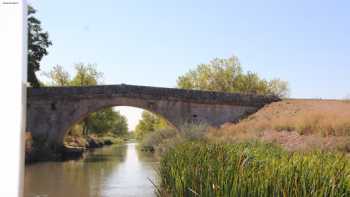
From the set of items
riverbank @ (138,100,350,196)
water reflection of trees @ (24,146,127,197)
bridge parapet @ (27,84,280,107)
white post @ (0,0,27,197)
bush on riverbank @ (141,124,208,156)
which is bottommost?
water reflection of trees @ (24,146,127,197)

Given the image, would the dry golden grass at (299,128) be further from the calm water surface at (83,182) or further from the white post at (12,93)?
the white post at (12,93)

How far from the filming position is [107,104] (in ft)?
78.9

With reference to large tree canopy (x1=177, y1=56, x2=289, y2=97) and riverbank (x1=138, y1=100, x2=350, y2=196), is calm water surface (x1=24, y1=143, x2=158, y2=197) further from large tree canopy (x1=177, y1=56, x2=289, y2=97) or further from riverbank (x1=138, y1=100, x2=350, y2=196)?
large tree canopy (x1=177, y1=56, x2=289, y2=97)

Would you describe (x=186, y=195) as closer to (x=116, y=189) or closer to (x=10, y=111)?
(x=10, y=111)

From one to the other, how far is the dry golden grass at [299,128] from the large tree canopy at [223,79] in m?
14.6

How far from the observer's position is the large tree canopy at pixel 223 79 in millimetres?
41188

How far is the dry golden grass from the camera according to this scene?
46.3 ft

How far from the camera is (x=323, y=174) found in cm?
374

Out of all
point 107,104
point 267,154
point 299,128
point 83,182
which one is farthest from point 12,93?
point 107,104

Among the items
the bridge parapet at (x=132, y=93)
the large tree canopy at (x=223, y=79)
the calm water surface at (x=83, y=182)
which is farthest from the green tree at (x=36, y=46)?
the large tree canopy at (x=223, y=79)

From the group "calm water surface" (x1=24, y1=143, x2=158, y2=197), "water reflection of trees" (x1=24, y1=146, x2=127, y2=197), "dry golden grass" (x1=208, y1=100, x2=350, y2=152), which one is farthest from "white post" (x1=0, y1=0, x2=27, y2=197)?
"dry golden grass" (x1=208, y1=100, x2=350, y2=152)

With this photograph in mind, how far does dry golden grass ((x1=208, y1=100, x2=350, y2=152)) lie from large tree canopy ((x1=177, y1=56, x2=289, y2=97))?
576 inches

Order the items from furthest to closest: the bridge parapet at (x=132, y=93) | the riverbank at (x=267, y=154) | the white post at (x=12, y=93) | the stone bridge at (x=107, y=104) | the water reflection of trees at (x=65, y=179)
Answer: the stone bridge at (x=107, y=104), the bridge parapet at (x=132, y=93), the water reflection of trees at (x=65, y=179), the riverbank at (x=267, y=154), the white post at (x=12, y=93)

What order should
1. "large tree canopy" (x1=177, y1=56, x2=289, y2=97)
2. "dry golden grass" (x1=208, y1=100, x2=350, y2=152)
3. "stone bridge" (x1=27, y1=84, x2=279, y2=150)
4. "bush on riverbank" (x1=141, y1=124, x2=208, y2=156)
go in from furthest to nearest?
1. "large tree canopy" (x1=177, y1=56, x2=289, y2=97)
2. "stone bridge" (x1=27, y1=84, x2=279, y2=150)
3. "bush on riverbank" (x1=141, y1=124, x2=208, y2=156)
4. "dry golden grass" (x1=208, y1=100, x2=350, y2=152)
